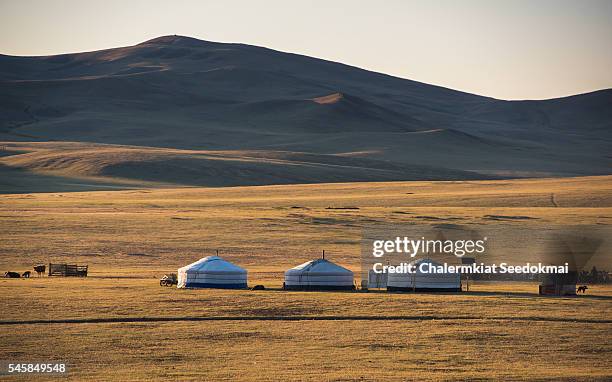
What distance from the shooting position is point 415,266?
47125 millimetres

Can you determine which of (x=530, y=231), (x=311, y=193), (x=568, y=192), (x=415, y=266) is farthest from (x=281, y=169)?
(x=415, y=266)

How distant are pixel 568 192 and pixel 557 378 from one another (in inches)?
2664

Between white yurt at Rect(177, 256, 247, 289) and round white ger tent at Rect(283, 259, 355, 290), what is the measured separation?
2090 millimetres

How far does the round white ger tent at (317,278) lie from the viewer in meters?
47.8

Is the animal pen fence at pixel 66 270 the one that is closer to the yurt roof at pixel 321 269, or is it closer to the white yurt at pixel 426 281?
the yurt roof at pixel 321 269

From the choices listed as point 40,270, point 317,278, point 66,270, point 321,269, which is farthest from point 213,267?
point 40,270

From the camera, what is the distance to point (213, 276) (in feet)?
159

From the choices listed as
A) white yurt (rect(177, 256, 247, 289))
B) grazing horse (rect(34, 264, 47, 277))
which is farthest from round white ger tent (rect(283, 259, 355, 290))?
grazing horse (rect(34, 264, 47, 277))

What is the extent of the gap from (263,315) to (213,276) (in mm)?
8898

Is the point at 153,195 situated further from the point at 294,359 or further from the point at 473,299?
the point at 294,359

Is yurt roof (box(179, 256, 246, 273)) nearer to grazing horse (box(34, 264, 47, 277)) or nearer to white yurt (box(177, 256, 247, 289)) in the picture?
white yurt (box(177, 256, 247, 289))

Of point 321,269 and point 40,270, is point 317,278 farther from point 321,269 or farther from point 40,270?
point 40,270

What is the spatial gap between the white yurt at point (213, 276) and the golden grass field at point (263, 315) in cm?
167

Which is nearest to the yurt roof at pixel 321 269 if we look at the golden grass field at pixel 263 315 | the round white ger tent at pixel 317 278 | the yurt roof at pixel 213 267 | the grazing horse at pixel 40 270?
the round white ger tent at pixel 317 278
